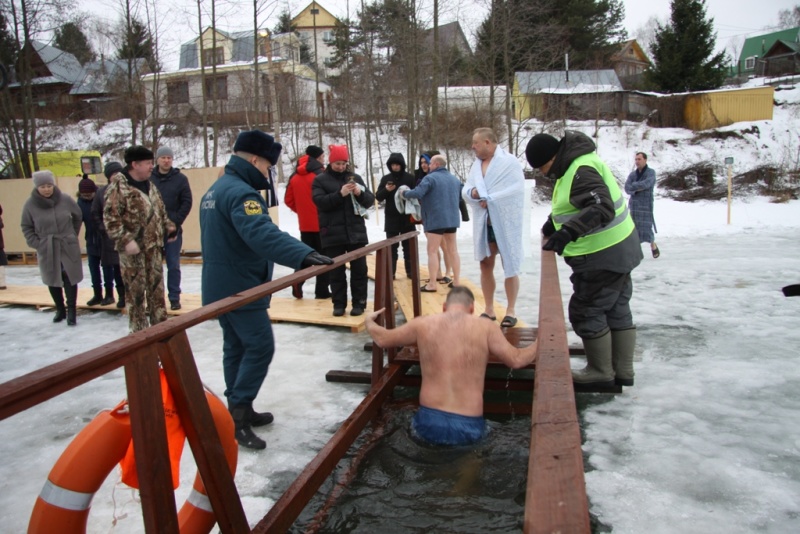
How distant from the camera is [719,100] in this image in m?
27.9

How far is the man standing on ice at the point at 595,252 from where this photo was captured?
3.45m

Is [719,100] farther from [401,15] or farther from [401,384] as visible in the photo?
[401,384]

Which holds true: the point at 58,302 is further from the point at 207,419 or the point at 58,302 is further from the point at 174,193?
the point at 207,419

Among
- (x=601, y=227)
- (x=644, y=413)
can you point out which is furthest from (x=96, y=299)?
(x=644, y=413)

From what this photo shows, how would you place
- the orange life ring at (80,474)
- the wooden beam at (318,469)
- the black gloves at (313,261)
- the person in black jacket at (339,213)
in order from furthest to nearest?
the person in black jacket at (339,213) → the black gloves at (313,261) → the wooden beam at (318,469) → the orange life ring at (80,474)

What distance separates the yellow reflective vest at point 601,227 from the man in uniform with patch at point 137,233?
352 centimetres

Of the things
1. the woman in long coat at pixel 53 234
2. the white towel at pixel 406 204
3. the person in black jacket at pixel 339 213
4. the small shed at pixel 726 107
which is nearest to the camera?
the person in black jacket at pixel 339 213

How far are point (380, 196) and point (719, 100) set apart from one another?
27425 mm

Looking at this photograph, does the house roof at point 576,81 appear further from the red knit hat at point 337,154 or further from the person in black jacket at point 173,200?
the person in black jacket at point 173,200

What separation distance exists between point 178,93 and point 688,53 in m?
29.5

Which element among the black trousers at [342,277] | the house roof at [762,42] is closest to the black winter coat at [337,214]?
the black trousers at [342,277]

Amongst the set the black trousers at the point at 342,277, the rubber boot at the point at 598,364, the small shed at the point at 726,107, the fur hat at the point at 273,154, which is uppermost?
the small shed at the point at 726,107

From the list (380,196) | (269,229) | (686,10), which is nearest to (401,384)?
(269,229)

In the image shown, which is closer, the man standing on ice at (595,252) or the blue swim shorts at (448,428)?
the blue swim shorts at (448,428)
